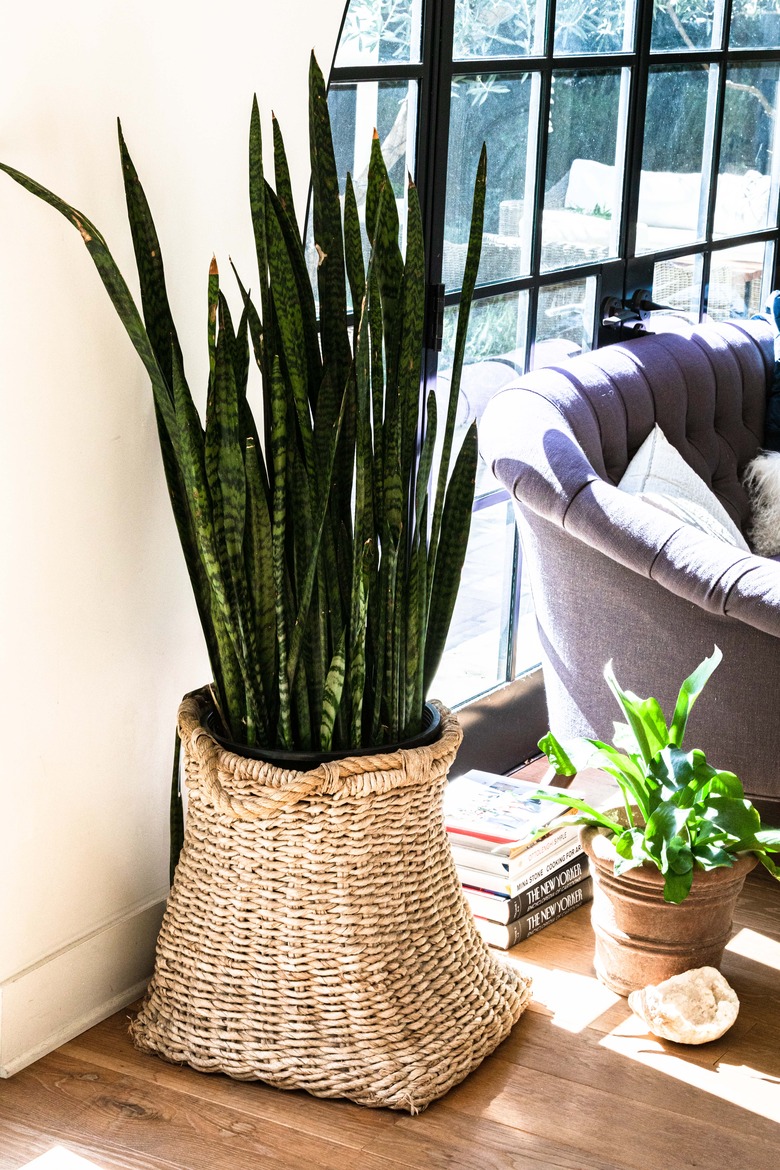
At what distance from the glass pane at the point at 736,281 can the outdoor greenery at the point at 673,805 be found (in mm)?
2030

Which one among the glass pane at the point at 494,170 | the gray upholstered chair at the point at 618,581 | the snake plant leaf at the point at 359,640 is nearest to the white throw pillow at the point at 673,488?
the gray upholstered chair at the point at 618,581

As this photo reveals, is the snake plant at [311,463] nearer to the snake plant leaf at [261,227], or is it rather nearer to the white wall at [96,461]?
the snake plant leaf at [261,227]

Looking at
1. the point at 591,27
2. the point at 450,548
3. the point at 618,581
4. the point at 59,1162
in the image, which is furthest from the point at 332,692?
the point at 591,27

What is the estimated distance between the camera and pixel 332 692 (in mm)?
1792

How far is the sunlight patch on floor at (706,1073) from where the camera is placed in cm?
185

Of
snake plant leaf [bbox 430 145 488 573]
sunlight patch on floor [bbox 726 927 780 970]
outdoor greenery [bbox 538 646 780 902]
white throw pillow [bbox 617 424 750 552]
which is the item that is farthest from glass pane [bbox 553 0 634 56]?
sunlight patch on floor [bbox 726 927 780 970]

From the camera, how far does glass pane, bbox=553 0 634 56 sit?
295 centimetres

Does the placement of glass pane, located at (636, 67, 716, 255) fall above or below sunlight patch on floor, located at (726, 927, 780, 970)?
above

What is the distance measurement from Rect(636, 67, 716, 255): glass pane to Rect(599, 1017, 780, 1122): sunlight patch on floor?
2.10m

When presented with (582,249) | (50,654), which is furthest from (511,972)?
(582,249)

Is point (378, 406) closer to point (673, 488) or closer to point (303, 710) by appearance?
point (303, 710)

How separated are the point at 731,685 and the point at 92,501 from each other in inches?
46.4

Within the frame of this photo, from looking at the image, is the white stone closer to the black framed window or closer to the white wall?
the white wall

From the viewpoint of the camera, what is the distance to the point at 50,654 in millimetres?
1862
